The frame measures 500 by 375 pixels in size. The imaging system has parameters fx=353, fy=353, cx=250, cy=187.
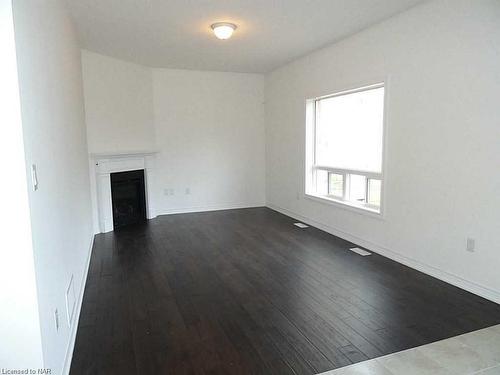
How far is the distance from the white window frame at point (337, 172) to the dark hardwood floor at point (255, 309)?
54cm

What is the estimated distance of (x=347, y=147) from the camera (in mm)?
4773

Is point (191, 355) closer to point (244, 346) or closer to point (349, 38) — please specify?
point (244, 346)

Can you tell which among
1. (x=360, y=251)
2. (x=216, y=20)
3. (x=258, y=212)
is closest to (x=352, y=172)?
(x=360, y=251)

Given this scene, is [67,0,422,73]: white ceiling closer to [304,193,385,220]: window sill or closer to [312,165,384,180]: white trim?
[312,165,384,180]: white trim

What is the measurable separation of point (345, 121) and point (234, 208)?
2923 millimetres

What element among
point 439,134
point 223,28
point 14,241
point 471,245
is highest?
point 223,28

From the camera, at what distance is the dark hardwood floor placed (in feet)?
7.21

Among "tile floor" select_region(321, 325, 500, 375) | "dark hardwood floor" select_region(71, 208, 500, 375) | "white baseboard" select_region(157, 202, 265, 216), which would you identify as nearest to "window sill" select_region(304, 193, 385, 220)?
"dark hardwood floor" select_region(71, 208, 500, 375)

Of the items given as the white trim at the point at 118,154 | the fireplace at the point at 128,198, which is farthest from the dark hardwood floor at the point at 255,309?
the white trim at the point at 118,154

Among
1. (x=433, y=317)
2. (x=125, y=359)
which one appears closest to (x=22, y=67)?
(x=125, y=359)

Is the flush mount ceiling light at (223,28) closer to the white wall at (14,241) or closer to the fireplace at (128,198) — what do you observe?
the white wall at (14,241)

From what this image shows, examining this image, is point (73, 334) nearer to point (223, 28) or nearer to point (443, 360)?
point (443, 360)

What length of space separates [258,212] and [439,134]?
3.74 meters

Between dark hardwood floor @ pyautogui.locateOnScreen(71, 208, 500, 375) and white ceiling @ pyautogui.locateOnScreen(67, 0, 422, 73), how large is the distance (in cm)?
258
